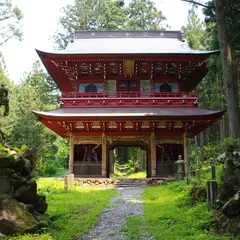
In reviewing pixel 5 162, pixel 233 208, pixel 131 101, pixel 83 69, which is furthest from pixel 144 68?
pixel 233 208

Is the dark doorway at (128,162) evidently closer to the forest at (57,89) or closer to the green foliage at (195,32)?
the forest at (57,89)

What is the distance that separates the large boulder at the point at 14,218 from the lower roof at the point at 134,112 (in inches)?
470

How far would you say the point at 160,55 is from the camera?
19.4 m

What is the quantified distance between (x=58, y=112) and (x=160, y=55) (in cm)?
750

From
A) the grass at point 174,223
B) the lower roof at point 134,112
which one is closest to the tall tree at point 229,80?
the grass at point 174,223

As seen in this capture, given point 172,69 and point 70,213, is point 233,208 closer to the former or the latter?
point 70,213

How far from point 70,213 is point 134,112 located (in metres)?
10.3

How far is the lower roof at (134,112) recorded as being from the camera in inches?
716

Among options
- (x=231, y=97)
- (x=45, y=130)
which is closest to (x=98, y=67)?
(x=231, y=97)

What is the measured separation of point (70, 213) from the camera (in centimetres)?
957

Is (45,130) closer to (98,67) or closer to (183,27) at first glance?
(98,67)

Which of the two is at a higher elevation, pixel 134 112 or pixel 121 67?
pixel 121 67

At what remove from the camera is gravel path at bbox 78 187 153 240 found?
696cm

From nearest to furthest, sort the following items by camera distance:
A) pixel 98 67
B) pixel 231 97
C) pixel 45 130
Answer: pixel 231 97, pixel 98 67, pixel 45 130
